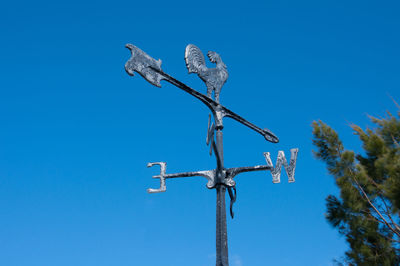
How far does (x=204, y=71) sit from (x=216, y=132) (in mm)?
654

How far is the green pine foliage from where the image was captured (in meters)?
5.82

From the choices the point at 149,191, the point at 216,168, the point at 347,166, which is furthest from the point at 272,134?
the point at 347,166

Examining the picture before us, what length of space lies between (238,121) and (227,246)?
1.13m

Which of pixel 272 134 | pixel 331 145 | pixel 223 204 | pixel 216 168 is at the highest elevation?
pixel 331 145

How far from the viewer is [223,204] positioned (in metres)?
3.31

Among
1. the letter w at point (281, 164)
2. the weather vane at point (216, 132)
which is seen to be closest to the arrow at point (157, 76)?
the weather vane at point (216, 132)

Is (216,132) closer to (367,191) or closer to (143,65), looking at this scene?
(143,65)

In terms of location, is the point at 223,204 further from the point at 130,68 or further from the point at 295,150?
the point at 130,68

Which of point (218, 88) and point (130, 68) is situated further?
point (218, 88)

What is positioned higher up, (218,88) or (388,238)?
(218,88)

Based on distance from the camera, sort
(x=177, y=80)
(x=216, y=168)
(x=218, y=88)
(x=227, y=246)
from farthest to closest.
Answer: (x=218, y=88) < (x=177, y=80) < (x=216, y=168) < (x=227, y=246)

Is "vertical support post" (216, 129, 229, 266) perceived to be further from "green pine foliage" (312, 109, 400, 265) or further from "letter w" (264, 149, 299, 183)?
"green pine foliage" (312, 109, 400, 265)

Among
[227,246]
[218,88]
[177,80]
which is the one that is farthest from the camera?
[218,88]

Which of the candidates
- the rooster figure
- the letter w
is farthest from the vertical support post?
the rooster figure
